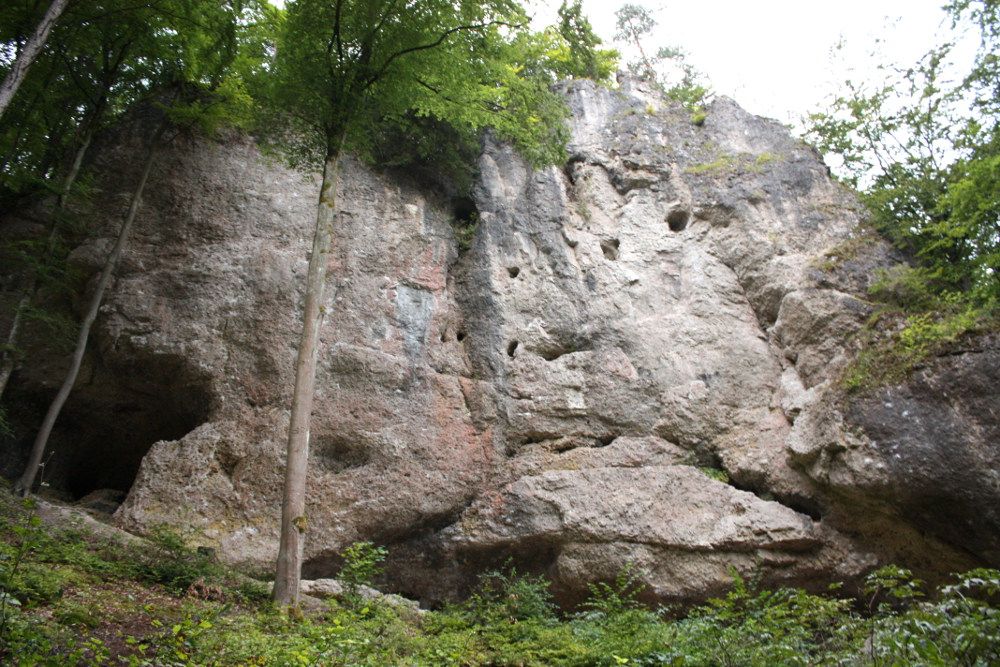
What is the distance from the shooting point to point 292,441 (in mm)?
7777

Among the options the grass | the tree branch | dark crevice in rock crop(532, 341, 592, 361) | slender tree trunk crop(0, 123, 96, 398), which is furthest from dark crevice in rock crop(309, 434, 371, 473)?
the grass

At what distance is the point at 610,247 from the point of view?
573 inches

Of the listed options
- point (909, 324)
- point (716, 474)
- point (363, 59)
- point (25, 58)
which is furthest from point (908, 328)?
point (25, 58)

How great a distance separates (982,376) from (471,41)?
9050 millimetres

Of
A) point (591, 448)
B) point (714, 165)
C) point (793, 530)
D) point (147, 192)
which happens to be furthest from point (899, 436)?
point (147, 192)

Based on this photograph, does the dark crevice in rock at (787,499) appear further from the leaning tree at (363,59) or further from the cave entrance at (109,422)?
the cave entrance at (109,422)

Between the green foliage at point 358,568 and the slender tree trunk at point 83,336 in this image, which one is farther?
the slender tree trunk at point 83,336

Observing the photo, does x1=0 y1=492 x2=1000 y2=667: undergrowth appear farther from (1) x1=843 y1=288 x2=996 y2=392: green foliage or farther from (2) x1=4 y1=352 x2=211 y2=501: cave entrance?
(1) x1=843 y1=288 x2=996 y2=392: green foliage

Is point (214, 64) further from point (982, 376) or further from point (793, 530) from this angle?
point (982, 376)

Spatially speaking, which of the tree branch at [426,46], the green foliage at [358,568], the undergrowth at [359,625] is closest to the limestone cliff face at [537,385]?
the undergrowth at [359,625]

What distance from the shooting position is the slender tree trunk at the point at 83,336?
9484 millimetres

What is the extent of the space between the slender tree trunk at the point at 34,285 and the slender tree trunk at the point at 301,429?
4768 millimetres

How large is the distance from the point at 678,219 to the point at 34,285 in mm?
12657

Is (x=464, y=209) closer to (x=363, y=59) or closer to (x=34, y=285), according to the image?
(x=363, y=59)
